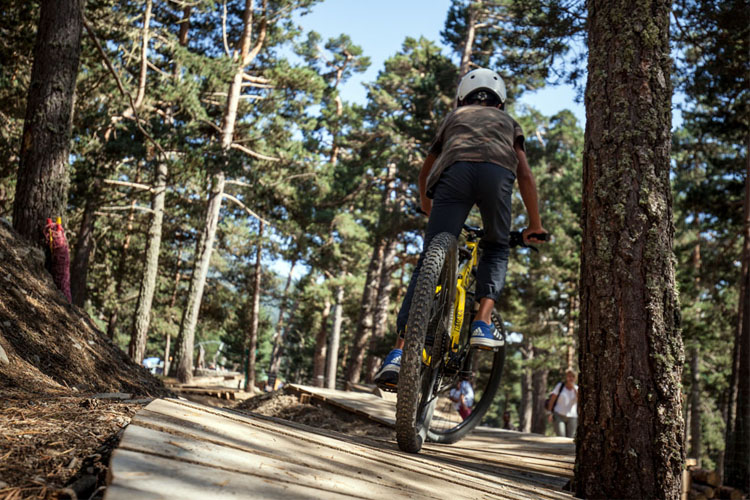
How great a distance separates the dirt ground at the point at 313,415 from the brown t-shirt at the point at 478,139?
3525 millimetres

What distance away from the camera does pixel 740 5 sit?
25.5 feet

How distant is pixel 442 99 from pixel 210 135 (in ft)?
27.0

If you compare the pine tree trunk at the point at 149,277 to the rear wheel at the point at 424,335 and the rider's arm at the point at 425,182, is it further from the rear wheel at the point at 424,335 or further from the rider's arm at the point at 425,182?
the rear wheel at the point at 424,335

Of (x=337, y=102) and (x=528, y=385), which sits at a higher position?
(x=337, y=102)

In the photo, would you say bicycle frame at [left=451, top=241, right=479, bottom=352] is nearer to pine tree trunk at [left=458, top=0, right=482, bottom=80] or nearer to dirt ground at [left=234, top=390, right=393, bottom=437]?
dirt ground at [left=234, top=390, right=393, bottom=437]

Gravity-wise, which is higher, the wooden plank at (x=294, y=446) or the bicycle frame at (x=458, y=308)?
the bicycle frame at (x=458, y=308)

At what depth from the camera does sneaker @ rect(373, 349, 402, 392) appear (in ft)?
10.2

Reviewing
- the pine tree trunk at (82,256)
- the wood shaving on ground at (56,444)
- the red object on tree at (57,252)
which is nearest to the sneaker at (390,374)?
the wood shaving on ground at (56,444)

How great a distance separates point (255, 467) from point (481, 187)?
226cm

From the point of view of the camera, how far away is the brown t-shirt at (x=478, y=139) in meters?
3.35

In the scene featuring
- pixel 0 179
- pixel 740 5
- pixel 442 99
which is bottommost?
pixel 0 179

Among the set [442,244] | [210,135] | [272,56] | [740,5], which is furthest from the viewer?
[272,56]

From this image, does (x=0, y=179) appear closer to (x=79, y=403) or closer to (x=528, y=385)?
(x=79, y=403)

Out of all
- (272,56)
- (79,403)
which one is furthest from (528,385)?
(79,403)
